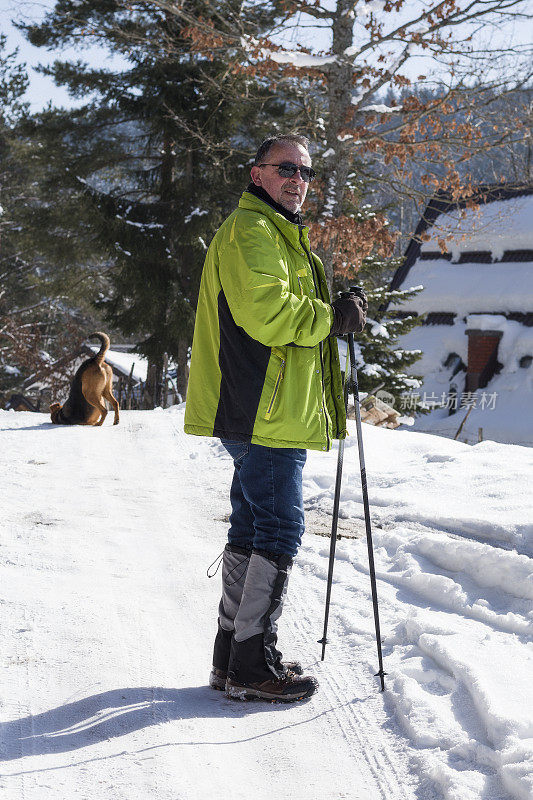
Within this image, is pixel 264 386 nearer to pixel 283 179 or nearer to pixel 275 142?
pixel 283 179

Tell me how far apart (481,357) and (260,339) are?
736 inches

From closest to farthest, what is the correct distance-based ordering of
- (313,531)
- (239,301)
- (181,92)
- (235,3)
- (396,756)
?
(396,756), (239,301), (313,531), (235,3), (181,92)

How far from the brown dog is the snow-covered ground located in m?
3.72

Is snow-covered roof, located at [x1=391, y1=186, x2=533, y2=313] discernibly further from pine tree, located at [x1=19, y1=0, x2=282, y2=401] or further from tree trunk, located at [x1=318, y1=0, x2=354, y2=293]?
tree trunk, located at [x1=318, y1=0, x2=354, y2=293]

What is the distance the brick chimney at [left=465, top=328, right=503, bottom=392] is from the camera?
65.9 feet

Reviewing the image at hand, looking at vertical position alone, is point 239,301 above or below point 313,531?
above

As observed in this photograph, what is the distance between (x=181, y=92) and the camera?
64.4ft

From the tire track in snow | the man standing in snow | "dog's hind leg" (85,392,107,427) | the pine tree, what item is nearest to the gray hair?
the man standing in snow

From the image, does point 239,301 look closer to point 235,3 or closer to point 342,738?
point 342,738

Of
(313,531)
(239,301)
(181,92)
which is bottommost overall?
(313,531)

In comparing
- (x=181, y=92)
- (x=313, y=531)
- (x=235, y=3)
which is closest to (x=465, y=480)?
(x=313, y=531)

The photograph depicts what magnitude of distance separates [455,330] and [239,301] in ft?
66.5

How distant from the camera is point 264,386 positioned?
2814 mm

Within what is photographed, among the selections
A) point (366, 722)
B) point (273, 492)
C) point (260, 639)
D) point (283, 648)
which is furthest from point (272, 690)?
point (273, 492)
